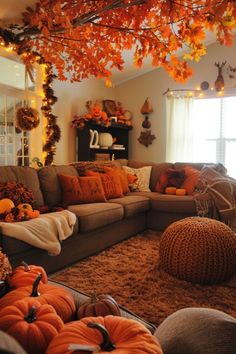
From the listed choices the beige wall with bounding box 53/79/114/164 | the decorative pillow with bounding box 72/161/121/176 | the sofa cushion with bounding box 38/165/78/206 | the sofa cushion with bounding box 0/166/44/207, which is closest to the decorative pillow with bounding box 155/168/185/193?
the decorative pillow with bounding box 72/161/121/176

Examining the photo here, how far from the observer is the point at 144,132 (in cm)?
605

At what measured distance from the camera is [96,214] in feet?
9.63

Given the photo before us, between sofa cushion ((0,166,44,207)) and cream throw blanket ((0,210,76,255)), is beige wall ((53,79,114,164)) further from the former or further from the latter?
cream throw blanket ((0,210,76,255))

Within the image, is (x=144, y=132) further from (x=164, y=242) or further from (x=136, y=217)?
(x=164, y=242)

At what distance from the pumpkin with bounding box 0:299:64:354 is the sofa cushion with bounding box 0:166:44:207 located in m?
2.05

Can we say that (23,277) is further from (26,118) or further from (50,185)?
(26,118)

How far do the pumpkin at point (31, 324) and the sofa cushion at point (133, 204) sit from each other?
258cm

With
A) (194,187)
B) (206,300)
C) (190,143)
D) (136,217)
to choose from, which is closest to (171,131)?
(190,143)

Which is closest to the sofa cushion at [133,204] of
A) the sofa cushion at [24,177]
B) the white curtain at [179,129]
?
the sofa cushion at [24,177]

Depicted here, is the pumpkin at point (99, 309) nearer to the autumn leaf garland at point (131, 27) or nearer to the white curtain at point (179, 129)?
the autumn leaf garland at point (131, 27)

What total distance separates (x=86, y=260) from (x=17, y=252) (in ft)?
2.75

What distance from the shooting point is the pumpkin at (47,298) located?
0.98 metres

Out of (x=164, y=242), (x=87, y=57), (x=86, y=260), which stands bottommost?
(x=86, y=260)

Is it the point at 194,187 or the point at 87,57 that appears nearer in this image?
the point at 87,57
